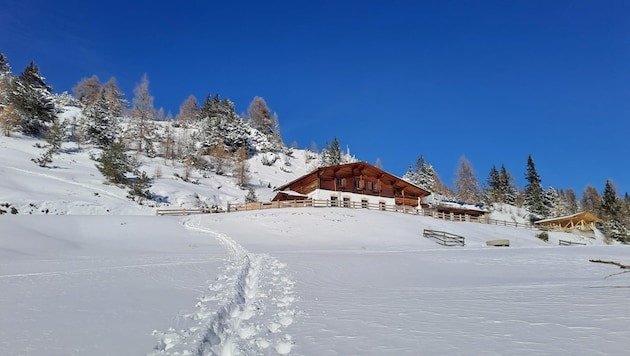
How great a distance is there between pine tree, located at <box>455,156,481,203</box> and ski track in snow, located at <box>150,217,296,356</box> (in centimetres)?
7374

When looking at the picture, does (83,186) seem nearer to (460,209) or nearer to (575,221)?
(460,209)

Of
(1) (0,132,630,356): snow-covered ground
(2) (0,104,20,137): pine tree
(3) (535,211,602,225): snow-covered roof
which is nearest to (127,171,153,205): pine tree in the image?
(1) (0,132,630,356): snow-covered ground

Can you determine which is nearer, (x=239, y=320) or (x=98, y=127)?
(x=239, y=320)

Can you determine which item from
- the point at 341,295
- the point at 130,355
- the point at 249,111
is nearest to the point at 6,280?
the point at 130,355

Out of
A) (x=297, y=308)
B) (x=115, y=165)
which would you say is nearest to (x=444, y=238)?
(x=297, y=308)

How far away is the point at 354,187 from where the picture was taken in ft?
155

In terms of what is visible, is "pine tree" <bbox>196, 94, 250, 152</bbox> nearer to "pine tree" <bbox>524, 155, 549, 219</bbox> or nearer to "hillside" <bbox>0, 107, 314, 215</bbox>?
"hillside" <bbox>0, 107, 314, 215</bbox>

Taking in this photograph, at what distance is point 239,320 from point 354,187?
40.9 metres

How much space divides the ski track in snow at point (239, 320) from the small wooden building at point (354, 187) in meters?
32.3

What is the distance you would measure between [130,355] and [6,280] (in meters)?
7.06

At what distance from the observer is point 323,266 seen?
14781 millimetres

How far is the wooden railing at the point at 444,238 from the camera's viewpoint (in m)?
29.9

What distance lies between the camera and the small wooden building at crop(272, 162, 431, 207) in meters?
45.1

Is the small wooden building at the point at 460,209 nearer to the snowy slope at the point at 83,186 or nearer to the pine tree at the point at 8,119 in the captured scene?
the snowy slope at the point at 83,186
